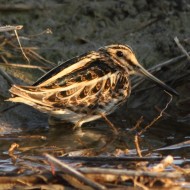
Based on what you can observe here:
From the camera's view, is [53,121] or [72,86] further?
[53,121]

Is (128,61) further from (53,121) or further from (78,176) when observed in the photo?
(78,176)

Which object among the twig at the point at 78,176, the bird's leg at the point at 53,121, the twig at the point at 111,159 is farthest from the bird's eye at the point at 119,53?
the twig at the point at 78,176

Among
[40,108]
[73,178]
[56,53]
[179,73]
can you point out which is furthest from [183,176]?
[56,53]

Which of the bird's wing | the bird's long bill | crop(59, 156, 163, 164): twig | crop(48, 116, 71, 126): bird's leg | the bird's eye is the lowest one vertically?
crop(59, 156, 163, 164): twig

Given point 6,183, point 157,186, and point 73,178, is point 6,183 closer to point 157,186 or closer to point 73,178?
point 73,178

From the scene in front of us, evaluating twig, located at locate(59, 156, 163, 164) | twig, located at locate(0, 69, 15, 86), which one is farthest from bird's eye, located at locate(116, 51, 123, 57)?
twig, located at locate(59, 156, 163, 164)

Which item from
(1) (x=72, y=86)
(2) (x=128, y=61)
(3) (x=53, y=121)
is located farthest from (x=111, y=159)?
(2) (x=128, y=61)

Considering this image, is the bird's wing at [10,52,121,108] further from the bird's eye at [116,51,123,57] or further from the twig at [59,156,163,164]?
the twig at [59,156,163,164]

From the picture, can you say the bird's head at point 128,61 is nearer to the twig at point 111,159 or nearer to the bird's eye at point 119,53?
the bird's eye at point 119,53
